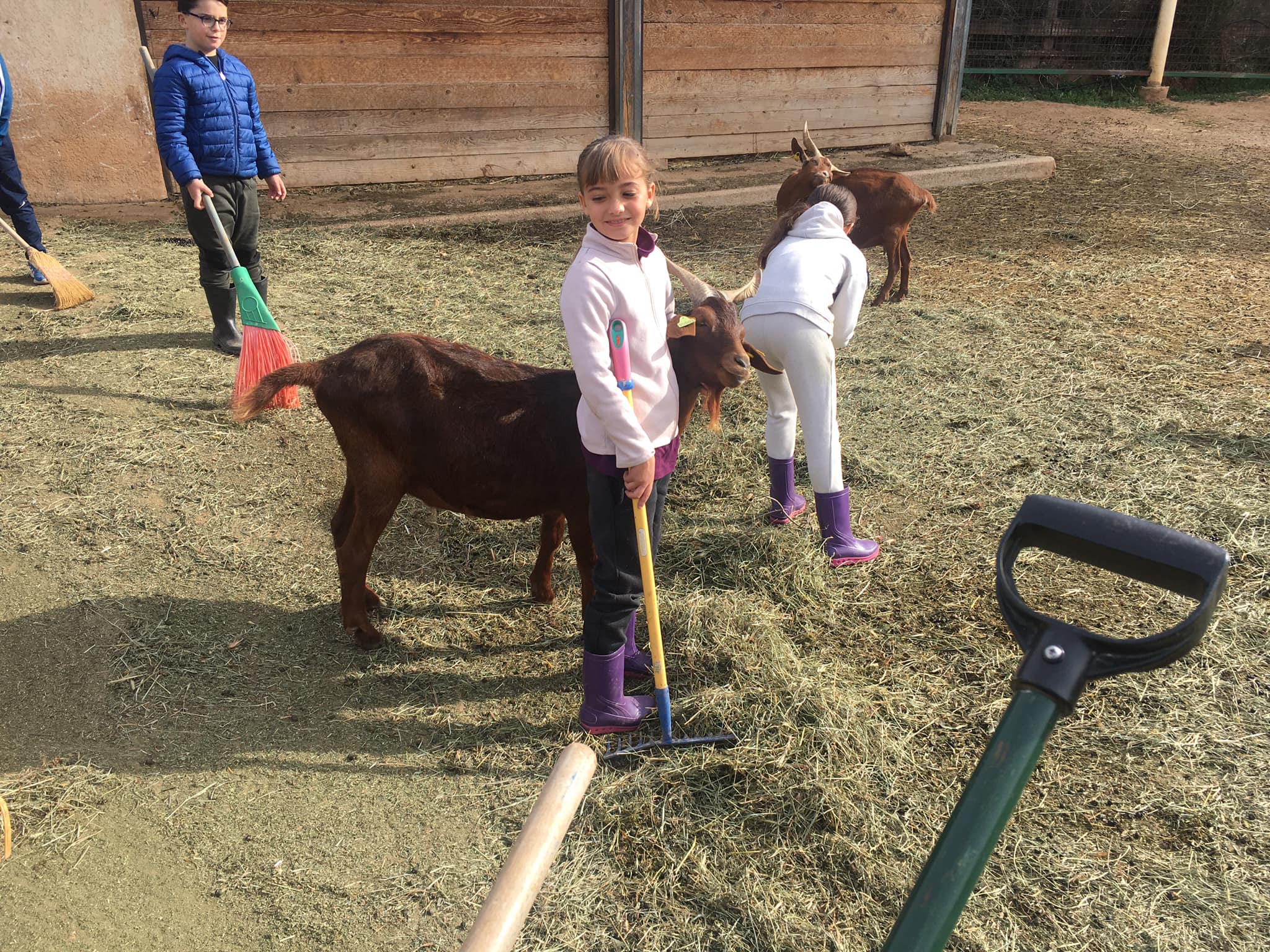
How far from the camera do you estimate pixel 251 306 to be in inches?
203

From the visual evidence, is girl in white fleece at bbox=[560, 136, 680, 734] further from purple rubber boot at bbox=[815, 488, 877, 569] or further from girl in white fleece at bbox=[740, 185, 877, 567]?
purple rubber boot at bbox=[815, 488, 877, 569]

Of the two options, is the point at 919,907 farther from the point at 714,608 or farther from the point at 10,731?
A: the point at 10,731

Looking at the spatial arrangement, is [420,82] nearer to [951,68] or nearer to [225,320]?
[225,320]

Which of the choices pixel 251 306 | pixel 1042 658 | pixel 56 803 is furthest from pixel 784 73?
pixel 1042 658

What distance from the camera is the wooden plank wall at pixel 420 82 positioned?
880cm

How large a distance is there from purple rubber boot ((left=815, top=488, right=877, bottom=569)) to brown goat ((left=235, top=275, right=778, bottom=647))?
92 centimetres

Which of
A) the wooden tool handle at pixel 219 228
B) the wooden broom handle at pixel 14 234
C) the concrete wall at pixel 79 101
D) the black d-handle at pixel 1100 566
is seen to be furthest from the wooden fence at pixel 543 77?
the black d-handle at pixel 1100 566

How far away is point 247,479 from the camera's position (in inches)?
181

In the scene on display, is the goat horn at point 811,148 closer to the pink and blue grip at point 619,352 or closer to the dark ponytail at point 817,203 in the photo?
the dark ponytail at point 817,203

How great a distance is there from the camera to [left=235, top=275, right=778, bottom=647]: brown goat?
3.19 m

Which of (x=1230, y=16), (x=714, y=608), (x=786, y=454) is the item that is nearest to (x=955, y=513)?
(x=786, y=454)

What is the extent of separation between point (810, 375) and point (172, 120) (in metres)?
3.80

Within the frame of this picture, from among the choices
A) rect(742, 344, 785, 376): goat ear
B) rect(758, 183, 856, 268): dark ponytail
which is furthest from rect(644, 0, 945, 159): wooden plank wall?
rect(742, 344, 785, 376): goat ear

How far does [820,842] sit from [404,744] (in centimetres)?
140
